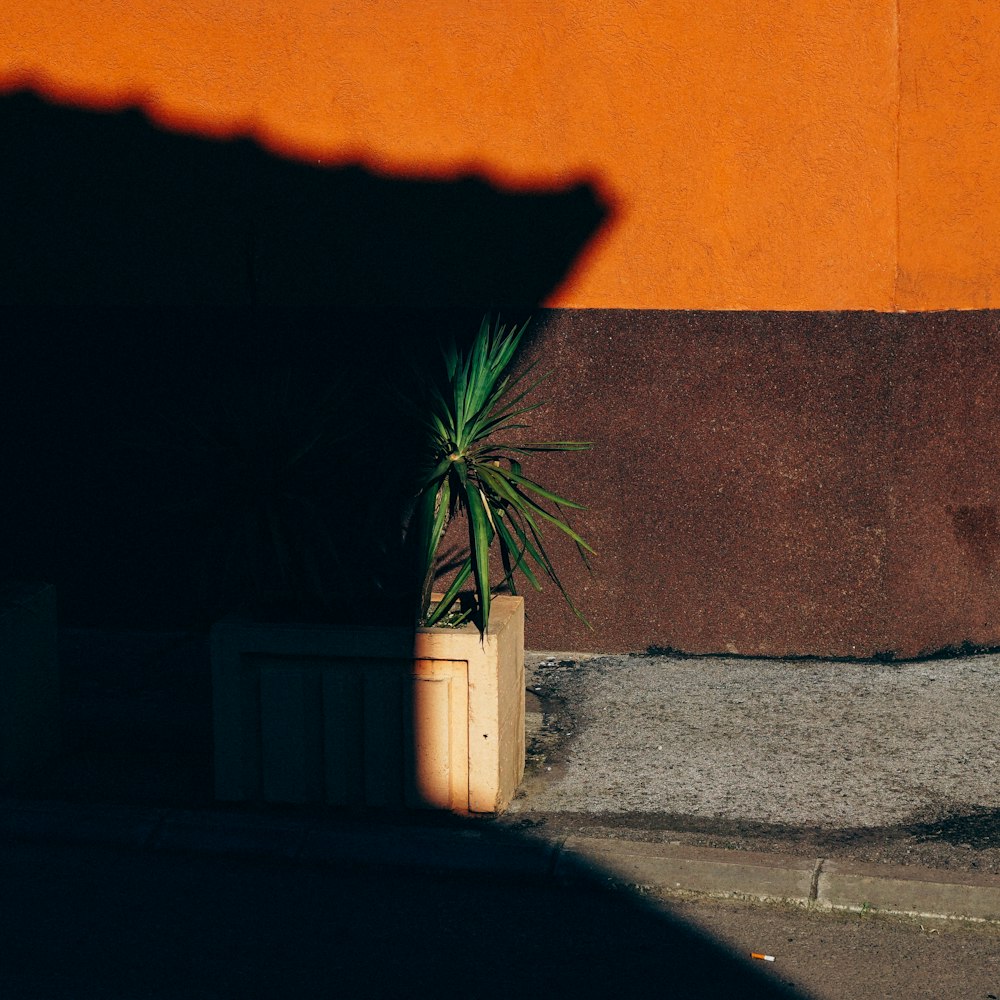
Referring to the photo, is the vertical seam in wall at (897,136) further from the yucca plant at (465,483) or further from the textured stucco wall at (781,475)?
the yucca plant at (465,483)

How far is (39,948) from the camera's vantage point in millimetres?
4914

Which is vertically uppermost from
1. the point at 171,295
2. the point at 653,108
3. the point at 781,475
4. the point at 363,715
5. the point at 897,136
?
the point at 653,108

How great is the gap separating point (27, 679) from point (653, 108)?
4.33 meters

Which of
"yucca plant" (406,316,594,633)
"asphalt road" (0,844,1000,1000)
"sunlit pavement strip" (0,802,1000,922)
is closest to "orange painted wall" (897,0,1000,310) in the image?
"yucca plant" (406,316,594,633)

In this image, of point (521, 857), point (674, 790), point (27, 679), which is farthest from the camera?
point (27, 679)

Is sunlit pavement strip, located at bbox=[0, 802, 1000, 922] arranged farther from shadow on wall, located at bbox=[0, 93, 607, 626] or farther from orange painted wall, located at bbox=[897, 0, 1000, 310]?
orange painted wall, located at bbox=[897, 0, 1000, 310]

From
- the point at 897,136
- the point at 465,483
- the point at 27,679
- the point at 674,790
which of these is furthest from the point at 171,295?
the point at 674,790

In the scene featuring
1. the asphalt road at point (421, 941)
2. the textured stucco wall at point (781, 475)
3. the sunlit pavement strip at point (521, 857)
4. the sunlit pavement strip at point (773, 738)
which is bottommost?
the asphalt road at point (421, 941)

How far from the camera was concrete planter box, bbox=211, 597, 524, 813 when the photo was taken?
5.87 meters

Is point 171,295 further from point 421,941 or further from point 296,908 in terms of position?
point 421,941

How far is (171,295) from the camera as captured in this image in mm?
8453

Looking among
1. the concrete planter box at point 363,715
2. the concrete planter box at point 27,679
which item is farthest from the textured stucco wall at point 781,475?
the concrete planter box at point 27,679

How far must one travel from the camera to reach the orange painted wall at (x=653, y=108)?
300 inches

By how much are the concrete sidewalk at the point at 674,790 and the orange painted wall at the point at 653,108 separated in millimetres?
2058
